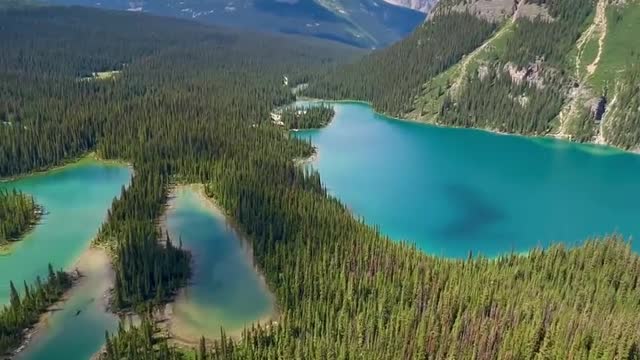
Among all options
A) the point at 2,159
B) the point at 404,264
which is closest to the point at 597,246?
the point at 404,264

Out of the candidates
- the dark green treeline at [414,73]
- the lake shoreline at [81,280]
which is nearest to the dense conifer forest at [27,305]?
the lake shoreline at [81,280]

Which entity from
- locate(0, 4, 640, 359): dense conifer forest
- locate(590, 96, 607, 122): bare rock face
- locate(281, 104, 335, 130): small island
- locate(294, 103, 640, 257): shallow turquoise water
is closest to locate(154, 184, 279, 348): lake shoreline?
locate(0, 4, 640, 359): dense conifer forest

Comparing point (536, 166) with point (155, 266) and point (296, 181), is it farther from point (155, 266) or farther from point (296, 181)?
point (155, 266)

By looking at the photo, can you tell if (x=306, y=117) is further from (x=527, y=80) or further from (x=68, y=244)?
(x=68, y=244)

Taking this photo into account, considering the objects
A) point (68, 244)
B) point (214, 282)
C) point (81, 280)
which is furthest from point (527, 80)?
point (81, 280)

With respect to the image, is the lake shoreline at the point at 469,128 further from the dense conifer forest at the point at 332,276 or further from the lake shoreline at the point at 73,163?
the lake shoreline at the point at 73,163

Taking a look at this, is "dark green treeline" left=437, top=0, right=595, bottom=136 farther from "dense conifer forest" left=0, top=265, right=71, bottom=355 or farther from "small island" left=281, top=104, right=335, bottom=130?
"dense conifer forest" left=0, top=265, right=71, bottom=355
